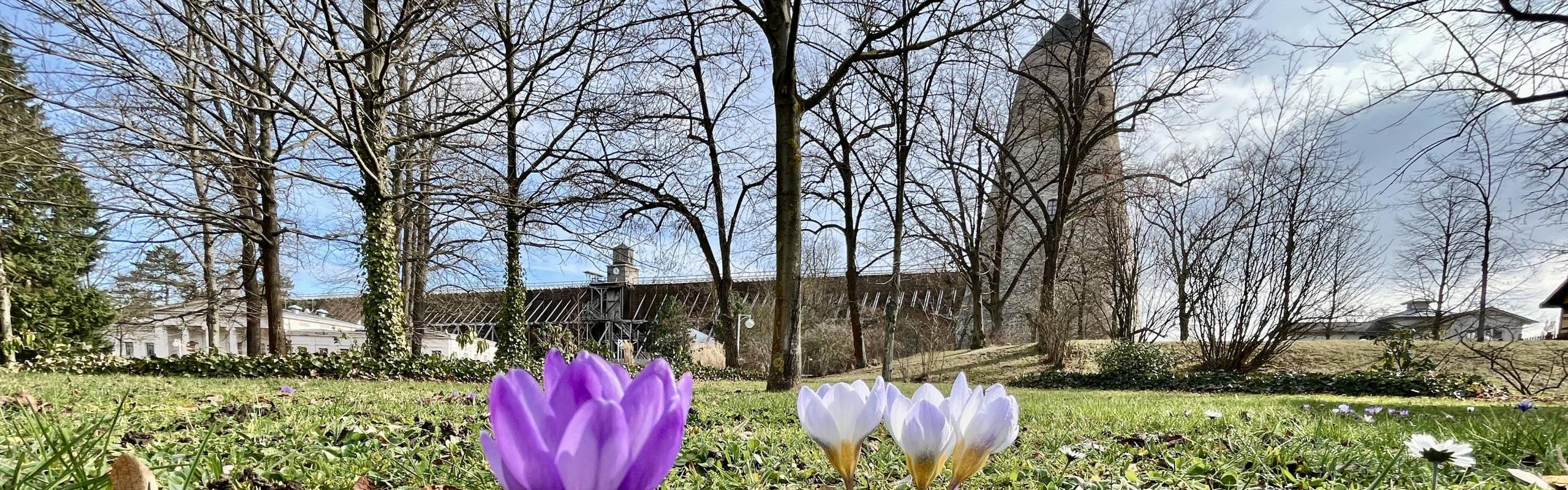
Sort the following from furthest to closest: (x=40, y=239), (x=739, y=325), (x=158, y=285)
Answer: (x=739, y=325)
(x=158, y=285)
(x=40, y=239)

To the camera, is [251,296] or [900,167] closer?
[251,296]

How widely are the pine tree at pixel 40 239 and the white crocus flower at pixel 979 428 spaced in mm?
11421

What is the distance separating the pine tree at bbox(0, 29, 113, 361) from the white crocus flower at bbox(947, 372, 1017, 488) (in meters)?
11.4

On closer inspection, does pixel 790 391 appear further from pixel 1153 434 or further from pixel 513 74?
pixel 513 74

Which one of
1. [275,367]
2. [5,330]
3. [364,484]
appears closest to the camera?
[364,484]

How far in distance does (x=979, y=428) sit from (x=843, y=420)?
0.51 ft

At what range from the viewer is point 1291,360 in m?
13.3

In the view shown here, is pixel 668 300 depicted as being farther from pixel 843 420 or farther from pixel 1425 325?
pixel 843 420

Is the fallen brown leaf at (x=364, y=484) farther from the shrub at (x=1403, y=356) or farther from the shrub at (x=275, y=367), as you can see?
the shrub at (x=1403, y=356)

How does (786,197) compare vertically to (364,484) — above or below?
above

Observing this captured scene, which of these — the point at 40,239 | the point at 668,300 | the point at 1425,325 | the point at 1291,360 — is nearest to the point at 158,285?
the point at 40,239

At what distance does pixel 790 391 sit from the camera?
8227 mm

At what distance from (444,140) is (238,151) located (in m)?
3.10

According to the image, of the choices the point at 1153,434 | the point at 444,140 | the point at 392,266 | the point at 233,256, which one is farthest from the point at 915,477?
the point at 233,256
